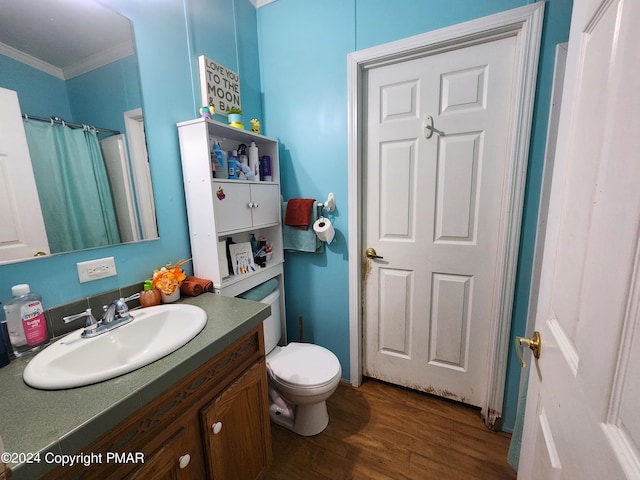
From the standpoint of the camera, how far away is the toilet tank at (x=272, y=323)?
1575 mm

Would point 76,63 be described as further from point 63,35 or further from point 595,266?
point 595,266

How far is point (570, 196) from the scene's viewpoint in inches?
21.6

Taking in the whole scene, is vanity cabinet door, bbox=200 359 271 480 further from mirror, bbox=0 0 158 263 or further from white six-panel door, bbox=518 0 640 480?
white six-panel door, bbox=518 0 640 480

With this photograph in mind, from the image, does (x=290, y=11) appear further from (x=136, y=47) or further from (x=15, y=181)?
(x=15, y=181)

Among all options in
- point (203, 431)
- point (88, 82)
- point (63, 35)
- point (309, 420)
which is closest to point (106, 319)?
point (203, 431)

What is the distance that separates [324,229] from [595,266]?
4.22 feet

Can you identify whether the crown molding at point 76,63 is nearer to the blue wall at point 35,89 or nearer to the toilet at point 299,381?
the blue wall at point 35,89

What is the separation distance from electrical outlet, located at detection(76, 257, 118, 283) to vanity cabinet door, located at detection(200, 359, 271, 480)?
665mm

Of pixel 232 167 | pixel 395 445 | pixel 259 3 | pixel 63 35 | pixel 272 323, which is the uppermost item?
pixel 259 3

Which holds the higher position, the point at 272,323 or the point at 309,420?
the point at 272,323

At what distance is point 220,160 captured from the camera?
134 centimetres

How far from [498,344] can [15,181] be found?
2.15 m

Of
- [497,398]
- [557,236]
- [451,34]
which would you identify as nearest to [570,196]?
[557,236]

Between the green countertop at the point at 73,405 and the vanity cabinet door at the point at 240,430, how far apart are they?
8.0 inches
